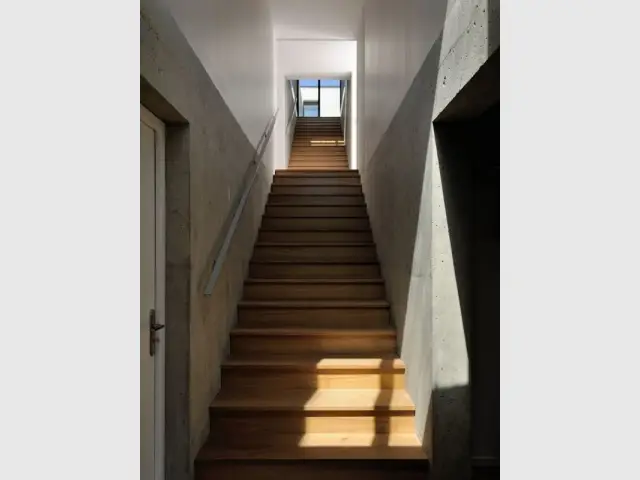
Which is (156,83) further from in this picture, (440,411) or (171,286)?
(440,411)

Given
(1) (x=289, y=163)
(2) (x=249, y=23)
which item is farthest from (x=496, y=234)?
(1) (x=289, y=163)

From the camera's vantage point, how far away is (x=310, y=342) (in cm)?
338

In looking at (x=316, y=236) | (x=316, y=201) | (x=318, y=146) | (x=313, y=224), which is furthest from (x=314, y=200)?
(x=318, y=146)

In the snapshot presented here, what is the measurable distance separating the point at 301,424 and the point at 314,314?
99 centimetres

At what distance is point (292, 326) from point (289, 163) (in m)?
5.78

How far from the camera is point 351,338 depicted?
3420 mm

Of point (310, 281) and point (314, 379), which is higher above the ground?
point (310, 281)

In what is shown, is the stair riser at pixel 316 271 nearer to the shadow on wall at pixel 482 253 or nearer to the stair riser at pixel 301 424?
the stair riser at pixel 301 424

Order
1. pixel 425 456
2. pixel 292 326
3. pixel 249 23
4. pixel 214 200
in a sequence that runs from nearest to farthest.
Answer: pixel 425 456, pixel 214 200, pixel 292 326, pixel 249 23

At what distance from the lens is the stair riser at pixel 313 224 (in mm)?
5141

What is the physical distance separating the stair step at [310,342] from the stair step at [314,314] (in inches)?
9.2

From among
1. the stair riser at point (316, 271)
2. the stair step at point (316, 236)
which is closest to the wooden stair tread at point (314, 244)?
the stair step at point (316, 236)

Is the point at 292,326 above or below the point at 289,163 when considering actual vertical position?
below

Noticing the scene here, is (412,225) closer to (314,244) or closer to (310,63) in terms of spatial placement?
(314,244)
